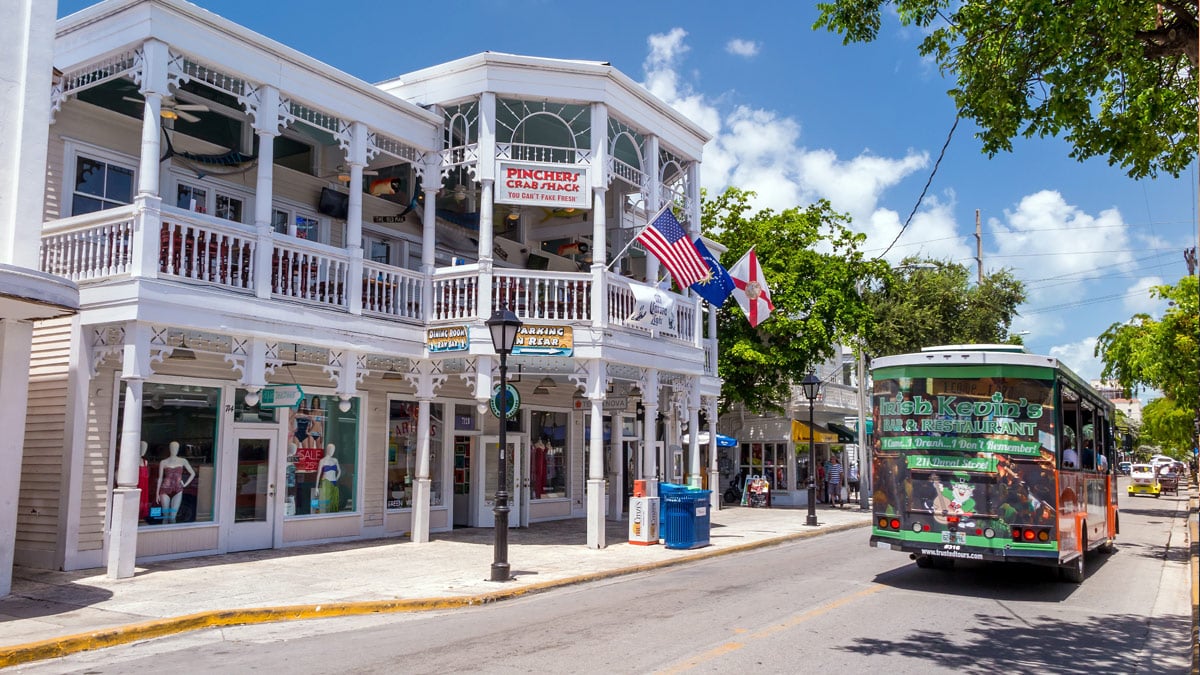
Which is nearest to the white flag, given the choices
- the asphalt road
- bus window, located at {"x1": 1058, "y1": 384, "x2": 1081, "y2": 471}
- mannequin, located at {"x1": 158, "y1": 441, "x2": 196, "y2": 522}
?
the asphalt road

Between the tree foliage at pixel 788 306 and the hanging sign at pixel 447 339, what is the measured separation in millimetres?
14767

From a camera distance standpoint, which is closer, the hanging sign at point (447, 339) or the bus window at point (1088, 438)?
the bus window at point (1088, 438)

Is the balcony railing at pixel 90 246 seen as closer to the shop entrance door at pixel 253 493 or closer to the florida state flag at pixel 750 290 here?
the shop entrance door at pixel 253 493

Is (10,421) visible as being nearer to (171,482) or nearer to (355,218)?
(171,482)

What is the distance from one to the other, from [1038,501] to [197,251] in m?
12.7

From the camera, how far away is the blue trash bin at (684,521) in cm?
1761

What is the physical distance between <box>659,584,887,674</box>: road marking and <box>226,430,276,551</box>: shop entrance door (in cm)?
1003

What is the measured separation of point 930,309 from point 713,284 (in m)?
18.6

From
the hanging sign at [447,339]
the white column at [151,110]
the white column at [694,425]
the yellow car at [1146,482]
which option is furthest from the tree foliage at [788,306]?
the yellow car at [1146,482]

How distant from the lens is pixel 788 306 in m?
30.0

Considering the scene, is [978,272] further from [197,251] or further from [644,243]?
[197,251]

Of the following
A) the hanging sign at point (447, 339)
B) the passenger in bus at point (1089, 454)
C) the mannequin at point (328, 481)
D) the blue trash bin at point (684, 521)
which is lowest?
the blue trash bin at point (684, 521)

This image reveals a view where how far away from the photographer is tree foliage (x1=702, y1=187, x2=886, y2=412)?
98.6ft

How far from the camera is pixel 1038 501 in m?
11.9
